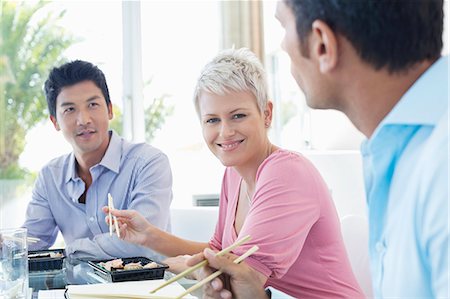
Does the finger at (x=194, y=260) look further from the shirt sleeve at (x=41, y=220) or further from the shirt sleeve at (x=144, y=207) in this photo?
the shirt sleeve at (x=41, y=220)

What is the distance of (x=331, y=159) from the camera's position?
371 centimetres

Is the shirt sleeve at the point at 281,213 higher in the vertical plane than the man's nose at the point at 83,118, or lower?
lower

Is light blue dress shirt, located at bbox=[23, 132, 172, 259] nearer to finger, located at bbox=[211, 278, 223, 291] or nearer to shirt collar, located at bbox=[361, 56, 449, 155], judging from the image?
finger, located at bbox=[211, 278, 223, 291]

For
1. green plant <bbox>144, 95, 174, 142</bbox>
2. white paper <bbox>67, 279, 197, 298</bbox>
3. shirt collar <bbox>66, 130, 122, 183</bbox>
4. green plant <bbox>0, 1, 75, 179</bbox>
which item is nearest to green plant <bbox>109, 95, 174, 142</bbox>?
green plant <bbox>144, 95, 174, 142</bbox>

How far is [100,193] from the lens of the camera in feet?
8.86

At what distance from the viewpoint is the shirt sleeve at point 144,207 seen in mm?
2406

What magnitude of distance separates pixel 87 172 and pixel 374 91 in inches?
78.3

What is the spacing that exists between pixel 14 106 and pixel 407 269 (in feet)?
12.0

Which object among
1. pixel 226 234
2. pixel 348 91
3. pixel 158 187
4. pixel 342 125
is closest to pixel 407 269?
pixel 348 91

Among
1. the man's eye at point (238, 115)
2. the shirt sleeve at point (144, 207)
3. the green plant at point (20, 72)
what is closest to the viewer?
the man's eye at point (238, 115)

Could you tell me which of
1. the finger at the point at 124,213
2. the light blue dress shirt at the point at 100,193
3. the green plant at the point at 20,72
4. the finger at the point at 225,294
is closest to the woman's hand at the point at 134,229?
the finger at the point at 124,213

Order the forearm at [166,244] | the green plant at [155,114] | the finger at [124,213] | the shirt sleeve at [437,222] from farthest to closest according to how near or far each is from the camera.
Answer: the green plant at [155,114], the forearm at [166,244], the finger at [124,213], the shirt sleeve at [437,222]

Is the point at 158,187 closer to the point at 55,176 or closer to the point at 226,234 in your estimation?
the point at 55,176

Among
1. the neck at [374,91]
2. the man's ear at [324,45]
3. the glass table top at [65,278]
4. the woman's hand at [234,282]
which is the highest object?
the man's ear at [324,45]
